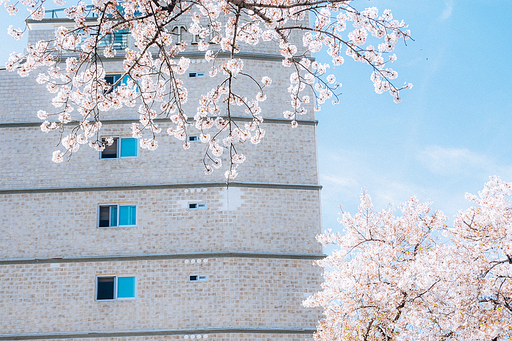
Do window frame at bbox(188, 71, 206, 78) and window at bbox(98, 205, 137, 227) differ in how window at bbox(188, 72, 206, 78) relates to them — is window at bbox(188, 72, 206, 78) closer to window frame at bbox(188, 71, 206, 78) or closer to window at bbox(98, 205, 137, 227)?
window frame at bbox(188, 71, 206, 78)

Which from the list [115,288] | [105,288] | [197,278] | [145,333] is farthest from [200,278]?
[105,288]

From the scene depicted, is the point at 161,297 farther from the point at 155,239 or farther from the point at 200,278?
the point at 155,239

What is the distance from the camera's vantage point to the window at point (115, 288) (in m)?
14.4

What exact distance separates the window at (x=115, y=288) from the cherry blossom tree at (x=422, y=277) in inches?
188

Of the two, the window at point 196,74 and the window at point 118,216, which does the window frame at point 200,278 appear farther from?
the window at point 196,74

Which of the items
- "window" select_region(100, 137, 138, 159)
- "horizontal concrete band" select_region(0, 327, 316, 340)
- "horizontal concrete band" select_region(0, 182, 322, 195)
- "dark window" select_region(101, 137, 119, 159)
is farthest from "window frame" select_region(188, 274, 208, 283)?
"dark window" select_region(101, 137, 119, 159)

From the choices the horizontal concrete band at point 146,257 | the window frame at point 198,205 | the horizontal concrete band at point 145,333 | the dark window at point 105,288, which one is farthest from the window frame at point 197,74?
the horizontal concrete band at point 145,333

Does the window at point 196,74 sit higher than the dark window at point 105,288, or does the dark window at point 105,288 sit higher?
the window at point 196,74

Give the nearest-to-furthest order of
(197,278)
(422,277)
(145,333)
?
(422,277) < (145,333) < (197,278)

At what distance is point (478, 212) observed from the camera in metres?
12.0

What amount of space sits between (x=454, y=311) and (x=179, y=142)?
8.71 meters

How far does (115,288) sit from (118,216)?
2007 mm

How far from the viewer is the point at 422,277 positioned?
37.9 ft

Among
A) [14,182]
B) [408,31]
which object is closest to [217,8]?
[408,31]
